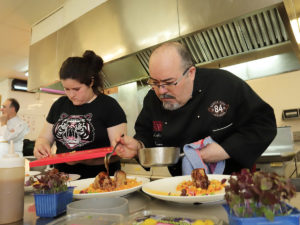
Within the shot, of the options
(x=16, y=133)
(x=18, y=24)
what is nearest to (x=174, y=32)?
(x=18, y=24)

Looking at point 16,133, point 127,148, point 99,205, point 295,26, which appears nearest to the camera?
point 99,205

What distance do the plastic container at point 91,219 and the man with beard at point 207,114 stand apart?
634 millimetres

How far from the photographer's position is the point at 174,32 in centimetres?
244

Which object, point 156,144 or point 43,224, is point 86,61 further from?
point 43,224

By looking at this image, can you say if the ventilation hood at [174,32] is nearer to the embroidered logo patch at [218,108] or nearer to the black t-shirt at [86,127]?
the embroidered logo patch at [218,108]

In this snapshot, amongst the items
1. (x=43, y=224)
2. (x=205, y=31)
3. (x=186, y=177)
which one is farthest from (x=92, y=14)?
(x=43, y=224)

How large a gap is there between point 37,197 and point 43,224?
95mm

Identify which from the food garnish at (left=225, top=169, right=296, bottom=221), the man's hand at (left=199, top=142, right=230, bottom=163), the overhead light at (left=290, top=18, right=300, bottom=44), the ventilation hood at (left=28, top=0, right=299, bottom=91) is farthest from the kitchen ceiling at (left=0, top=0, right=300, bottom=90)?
the food garnish at (left=225, top=169, right=296, bottom=221)

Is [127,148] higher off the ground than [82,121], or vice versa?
[82,121]

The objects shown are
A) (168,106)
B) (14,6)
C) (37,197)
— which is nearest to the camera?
(37,197)

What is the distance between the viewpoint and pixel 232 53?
8.36 ft

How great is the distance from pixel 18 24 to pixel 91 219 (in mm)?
4406

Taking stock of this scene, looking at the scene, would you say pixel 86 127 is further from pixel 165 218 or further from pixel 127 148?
pixel 165 218

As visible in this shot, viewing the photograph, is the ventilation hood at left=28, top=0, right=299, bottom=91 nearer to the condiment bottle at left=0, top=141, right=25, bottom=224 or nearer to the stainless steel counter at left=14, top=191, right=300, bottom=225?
the stainless steel counter at left=14, top=191, right=300, bottom=225
